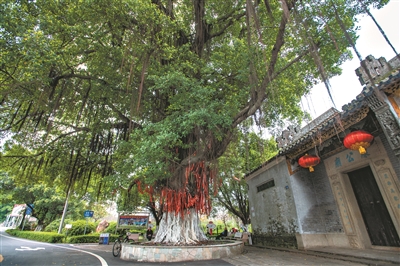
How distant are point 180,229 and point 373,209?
5475 millimetres

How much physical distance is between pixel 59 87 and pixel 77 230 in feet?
48.0

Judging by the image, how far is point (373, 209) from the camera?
215 inches

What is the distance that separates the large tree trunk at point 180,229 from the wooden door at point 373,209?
15.9 ft

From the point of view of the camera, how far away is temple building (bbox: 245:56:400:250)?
14.1 ft

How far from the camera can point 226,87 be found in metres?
7.11

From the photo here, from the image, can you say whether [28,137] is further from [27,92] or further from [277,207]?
[277,207]

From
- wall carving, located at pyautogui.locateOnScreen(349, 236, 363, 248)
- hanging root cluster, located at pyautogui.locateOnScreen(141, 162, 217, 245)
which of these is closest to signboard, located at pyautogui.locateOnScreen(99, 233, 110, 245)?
hanging root cluster, located at pyautogui.locateOnScreen(141, 162, 217, 245)

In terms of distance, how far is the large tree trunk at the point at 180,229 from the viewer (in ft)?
21.5

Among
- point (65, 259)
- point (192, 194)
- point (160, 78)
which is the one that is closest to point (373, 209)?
point (192, 194)

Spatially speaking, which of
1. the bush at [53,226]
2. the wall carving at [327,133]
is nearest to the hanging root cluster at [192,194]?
the wall carving at [327,133]

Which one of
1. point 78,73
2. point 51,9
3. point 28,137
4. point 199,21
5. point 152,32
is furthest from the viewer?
point 28,137

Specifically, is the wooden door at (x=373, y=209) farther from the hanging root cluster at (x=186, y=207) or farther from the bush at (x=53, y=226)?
the bush at (x=53, y=226)

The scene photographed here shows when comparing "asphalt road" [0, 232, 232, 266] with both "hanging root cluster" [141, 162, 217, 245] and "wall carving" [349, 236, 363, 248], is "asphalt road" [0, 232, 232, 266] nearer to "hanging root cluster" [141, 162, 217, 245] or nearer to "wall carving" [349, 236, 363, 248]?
"hanging root cluster" [141, 162, 217, 245]

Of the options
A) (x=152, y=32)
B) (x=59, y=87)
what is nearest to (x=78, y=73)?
(x=59, y=87)
